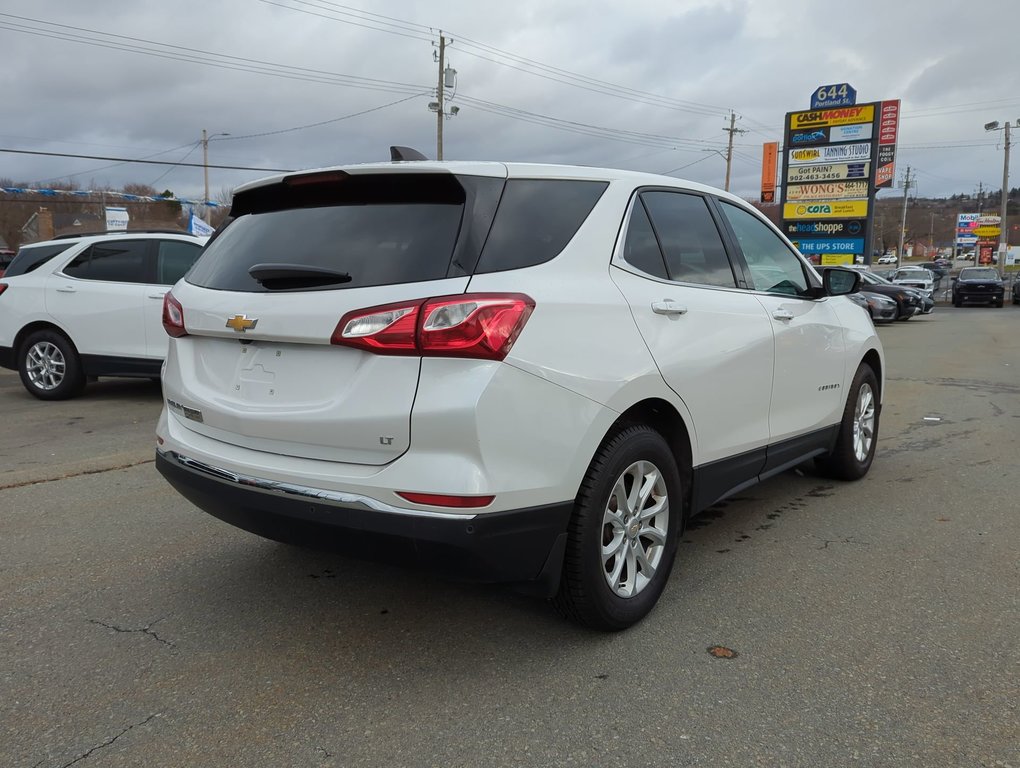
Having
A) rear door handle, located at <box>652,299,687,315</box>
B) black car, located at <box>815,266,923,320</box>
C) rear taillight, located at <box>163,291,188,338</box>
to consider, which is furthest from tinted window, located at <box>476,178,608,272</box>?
black car, located at <box>815,266,923,320</box>

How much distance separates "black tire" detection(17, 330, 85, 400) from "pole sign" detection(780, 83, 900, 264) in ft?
89.6

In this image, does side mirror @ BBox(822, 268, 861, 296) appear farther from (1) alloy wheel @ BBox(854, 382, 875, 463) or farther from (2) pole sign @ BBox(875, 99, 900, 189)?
(2) pole sign @ BBox(875, 99, 900, 189)

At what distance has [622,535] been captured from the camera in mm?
3021

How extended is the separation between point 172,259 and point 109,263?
64cm

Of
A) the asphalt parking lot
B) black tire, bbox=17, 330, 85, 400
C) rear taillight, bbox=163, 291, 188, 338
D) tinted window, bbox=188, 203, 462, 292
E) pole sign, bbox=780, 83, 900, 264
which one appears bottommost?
the asphalt parking lot

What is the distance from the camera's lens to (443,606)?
3.34 metres

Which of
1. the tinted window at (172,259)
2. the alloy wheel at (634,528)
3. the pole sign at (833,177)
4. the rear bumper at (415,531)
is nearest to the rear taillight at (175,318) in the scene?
the rear bumper at (415,531)

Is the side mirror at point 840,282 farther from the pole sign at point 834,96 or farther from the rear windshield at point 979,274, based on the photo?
the rear windshield at point 979,274

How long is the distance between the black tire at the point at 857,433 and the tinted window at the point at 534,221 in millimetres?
2850

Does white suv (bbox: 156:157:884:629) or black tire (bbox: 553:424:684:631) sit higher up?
white suv (bbox: 156:157:884:629)

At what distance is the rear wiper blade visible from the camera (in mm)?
2719

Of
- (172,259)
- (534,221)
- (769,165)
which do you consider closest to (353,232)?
(534,221)

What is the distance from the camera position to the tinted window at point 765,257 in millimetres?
4141

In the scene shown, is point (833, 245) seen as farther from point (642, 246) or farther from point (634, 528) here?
point (634, 528)
